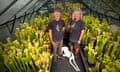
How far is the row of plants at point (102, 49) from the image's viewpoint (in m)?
3.06

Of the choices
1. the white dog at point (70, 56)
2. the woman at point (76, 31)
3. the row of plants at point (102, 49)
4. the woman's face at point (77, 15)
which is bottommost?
the white dog at point (70, 56)

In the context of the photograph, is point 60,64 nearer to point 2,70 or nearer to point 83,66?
point 83,66

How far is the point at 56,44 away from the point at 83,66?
546mm

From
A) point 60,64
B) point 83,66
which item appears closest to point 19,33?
point 60,64

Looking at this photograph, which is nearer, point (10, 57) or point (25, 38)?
point (10, 57)

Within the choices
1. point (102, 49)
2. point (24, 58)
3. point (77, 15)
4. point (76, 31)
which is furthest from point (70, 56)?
point (24, 58)

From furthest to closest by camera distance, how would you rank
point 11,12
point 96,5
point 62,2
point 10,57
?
point 62,2
point 96,5
point 11,12
point 10,57

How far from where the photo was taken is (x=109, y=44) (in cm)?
356

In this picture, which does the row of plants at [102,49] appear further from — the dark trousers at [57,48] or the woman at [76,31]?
the dark trousers at [57,48]

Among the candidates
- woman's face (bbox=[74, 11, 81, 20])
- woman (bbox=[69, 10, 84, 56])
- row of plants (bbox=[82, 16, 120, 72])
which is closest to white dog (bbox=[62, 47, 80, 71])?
woman (bbox=[69, 10, 84, 56])

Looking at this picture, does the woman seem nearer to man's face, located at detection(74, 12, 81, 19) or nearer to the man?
man's face, located at detection(74, 12, 81, 19)

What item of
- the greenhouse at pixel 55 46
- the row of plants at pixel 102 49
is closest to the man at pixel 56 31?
the greenhouse at pixel 55 46

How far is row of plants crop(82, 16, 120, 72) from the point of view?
306 cm

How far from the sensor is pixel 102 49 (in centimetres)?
366
